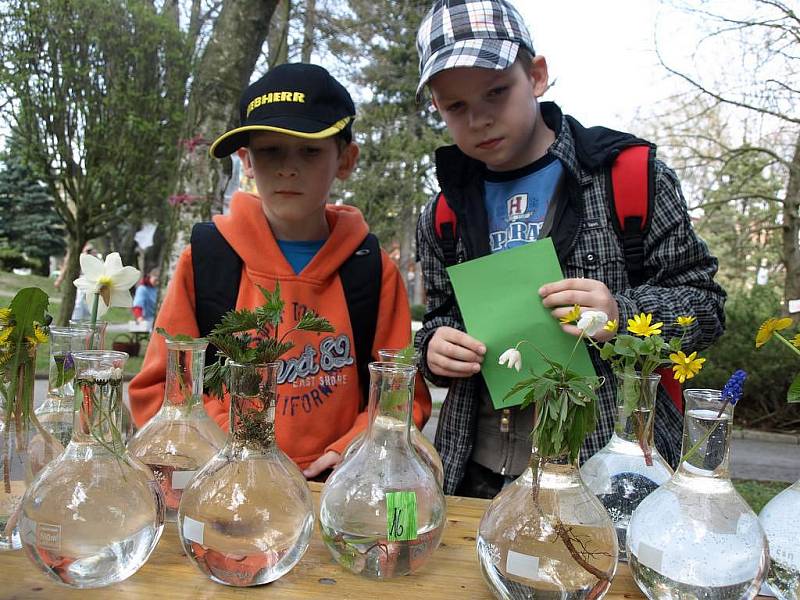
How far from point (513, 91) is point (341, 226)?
22.8 inches

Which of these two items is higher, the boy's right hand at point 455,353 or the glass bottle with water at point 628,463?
the boy's right hand at point 455,353

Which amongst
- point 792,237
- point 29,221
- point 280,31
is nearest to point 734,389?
point 280,31

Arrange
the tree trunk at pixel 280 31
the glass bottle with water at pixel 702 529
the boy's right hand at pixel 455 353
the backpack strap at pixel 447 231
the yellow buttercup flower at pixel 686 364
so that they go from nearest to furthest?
the glass bottle with water at pixel 702 529
the yellow buttercup flower at pixel 686 364
the boy's right hand at pixel 455 353
the backpack strap at pixel 447 231
the tree trunk at pixel 280 31

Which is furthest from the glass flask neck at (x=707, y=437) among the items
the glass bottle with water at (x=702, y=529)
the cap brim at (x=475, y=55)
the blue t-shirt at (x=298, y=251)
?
the blue t-shirt at (x=298, y=251)

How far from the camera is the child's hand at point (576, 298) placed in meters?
1.22

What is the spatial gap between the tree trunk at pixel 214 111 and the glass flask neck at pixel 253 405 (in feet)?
10.5

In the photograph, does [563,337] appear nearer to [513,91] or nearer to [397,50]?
[513,91]

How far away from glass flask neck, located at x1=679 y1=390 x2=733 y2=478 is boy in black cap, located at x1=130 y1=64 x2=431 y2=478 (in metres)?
0.77

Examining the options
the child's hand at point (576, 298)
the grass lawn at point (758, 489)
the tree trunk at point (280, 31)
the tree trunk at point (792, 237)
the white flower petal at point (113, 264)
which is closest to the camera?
the white flower petal at point (113, 264)

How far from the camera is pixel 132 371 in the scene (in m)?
7.90

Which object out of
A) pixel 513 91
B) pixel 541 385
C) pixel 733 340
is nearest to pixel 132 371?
pixel 733 340

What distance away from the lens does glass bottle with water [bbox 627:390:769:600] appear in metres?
0.75

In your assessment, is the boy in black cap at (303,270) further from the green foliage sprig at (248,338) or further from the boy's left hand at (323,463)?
the green foliage sprig at (248,338)

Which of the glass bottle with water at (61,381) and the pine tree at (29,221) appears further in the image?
the pine tree at (29,221)
